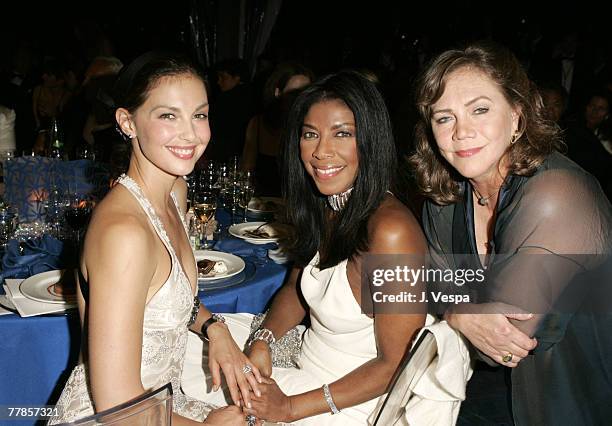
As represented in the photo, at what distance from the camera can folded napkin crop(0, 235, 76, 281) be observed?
219 centimetres

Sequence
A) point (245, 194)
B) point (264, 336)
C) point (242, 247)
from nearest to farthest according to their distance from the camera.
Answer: point (264, 336), point (242, 247), point (245, 194)

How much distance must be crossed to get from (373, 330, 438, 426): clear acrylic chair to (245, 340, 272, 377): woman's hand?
847 millimetres

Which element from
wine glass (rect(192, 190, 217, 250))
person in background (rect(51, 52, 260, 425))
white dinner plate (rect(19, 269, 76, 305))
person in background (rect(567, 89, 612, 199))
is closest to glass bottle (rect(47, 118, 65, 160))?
wine glass (rect(192, 190, 217, 250))

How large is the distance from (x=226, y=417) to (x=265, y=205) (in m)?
1.94

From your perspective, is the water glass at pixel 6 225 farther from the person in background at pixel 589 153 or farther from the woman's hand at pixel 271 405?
the person in background at pixel 589 153

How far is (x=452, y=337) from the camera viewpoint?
1078mm

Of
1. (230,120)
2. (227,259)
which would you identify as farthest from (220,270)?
(230,120)

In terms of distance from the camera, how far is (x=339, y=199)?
81.1 inches

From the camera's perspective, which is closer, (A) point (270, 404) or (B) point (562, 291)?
(B) point (562, 291)

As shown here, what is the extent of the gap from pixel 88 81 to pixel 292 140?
3870 mm

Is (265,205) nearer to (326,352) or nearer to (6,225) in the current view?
(6,225)

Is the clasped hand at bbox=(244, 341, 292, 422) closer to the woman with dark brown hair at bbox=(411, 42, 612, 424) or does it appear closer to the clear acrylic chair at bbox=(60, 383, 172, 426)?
the woman with dark brown hair at bbox=(411, 42, 612, 424)

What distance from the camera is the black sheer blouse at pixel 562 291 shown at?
1504 mm
